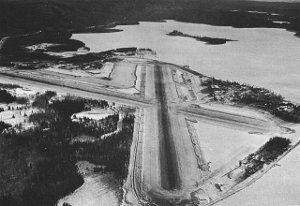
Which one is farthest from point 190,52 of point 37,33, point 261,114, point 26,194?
point 26,194

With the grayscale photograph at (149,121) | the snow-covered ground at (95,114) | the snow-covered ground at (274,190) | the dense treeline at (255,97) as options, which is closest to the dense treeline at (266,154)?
the grayscale photograph at (149,121)

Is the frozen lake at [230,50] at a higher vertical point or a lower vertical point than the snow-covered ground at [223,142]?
higher

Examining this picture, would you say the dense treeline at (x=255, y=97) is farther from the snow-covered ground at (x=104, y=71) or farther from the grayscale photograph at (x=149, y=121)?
the snow-covered ground at (x=104, y=71)

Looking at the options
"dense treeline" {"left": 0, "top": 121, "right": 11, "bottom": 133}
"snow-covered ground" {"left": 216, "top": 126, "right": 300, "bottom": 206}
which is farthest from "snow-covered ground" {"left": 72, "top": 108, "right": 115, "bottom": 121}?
"snow-covered ground" {"left": 216, "top": 126, "right": 300, "bottom": 206}

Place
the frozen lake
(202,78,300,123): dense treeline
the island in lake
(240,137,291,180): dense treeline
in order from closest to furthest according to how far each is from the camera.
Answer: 1. (240,137,291,180): dense treeline
2. (202,78,300,123): dense treeline
3. the frozen lake
4. the island in lake

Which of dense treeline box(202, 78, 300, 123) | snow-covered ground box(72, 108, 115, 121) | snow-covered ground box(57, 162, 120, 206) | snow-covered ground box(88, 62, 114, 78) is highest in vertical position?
snow-covered ground box(88, 62, 114, 78)

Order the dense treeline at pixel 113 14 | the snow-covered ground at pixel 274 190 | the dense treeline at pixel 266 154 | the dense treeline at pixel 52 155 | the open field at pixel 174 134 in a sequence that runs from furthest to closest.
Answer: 1. the dense treeline at pixel 113 14
2. the dense treeline at pixel 266 154
3. the open field at pixel 174 134
4. the dense treeline at pixel 52 155
5. the snow-covered ground at pixel 274 190

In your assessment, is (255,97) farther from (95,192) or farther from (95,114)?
(95,192)

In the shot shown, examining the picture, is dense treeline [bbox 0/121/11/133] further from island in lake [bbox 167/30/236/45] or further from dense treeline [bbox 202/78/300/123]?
island in lake [bbox 167/30/236/45]
